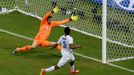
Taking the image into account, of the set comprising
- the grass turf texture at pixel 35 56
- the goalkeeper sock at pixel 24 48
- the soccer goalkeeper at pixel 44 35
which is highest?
the soccer goalkeeper at pixel 44 35

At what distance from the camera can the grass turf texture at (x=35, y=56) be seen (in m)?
17.5

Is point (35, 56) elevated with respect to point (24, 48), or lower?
lower

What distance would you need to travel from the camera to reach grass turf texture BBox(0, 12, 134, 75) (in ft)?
57.3

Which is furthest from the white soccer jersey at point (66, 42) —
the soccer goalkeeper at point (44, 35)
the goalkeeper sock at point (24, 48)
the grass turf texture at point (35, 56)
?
the goalkeeper sock at point (24, 48)

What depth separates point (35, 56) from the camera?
19234 mm

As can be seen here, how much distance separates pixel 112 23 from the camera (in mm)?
19906

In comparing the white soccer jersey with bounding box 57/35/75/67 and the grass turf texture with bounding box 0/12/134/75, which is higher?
the white soccer jersey with bounding box 57/35/75/67

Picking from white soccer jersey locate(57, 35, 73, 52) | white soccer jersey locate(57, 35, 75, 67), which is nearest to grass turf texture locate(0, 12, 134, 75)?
white soccer jersey locate(57, 35, 75, 67)

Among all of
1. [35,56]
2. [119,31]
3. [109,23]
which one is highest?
[109,23]

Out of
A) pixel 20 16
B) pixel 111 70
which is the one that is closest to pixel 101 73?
pixel 111 70

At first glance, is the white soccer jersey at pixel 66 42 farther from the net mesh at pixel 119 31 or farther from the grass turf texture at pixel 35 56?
the net mesh at pixel 119 31

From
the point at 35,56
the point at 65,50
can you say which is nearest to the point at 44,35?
the point at 35,56

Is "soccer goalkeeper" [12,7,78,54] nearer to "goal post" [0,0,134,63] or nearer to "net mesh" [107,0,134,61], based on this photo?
"goal post" [0,0,134,63]

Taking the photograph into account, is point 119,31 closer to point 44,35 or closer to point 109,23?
point 109,23
